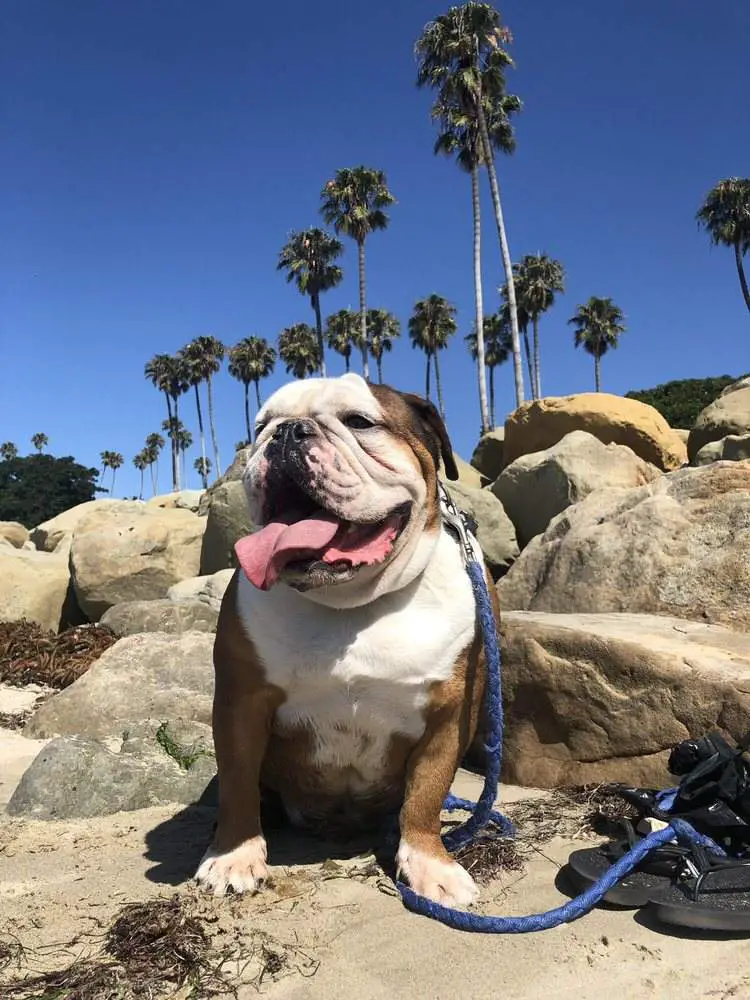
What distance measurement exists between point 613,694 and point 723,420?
10.9 meters

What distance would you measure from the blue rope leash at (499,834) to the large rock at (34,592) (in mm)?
8154

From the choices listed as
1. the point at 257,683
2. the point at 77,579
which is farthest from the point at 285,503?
the point at 77,579

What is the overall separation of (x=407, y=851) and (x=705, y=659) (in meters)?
1.65

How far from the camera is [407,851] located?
8.66 ft

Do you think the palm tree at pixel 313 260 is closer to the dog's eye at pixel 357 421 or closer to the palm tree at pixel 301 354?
the palm tree at pixel 301 354

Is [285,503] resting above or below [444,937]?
above

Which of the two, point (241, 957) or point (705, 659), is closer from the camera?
point (241, 957)

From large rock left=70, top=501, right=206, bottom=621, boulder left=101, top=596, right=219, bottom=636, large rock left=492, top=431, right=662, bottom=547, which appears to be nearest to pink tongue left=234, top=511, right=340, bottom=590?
boulder left=101, top=596, right=219, bottom=636

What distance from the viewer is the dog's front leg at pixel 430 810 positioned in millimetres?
2547

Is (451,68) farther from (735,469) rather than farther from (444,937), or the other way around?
(444,937)

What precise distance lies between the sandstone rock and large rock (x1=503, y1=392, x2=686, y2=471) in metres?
7.98

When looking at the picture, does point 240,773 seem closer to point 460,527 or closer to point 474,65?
point 460,527

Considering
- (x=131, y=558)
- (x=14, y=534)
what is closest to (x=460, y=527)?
(x=131, y=558)

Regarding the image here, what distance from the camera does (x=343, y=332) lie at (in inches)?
1833
